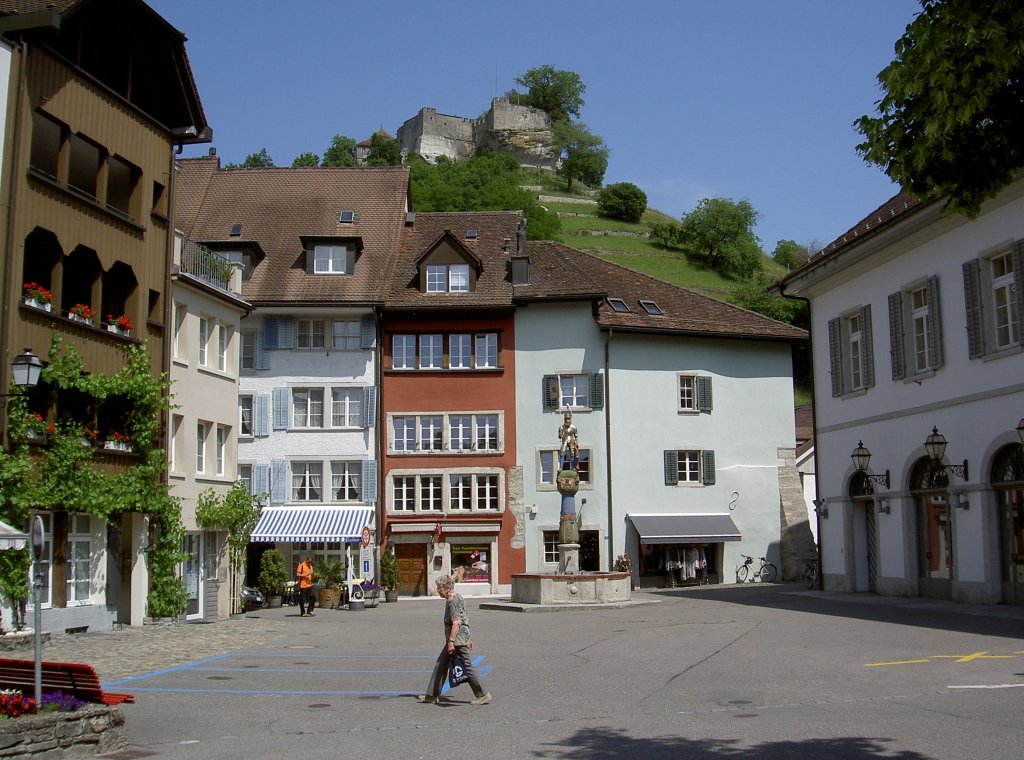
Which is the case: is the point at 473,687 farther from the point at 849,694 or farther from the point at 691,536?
the point at 691,536

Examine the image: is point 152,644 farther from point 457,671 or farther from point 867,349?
point 867,349

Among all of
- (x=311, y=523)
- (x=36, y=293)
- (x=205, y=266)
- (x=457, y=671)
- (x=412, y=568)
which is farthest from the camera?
(x=412, y=568)

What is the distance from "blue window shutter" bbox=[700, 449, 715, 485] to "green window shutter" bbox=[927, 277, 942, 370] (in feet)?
63.3

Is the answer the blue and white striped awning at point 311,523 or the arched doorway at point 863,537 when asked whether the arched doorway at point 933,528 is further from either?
the blue and white striped awning at point 311,523

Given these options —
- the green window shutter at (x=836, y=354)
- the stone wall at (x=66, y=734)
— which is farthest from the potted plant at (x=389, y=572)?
the stone wall at (x=66, y=734)

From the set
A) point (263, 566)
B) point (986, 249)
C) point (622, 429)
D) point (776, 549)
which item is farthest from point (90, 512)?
point (776, 549)

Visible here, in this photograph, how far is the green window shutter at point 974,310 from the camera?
25156 millimetres

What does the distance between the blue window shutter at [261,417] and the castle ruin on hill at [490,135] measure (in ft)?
403

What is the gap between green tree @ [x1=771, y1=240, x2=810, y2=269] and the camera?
13412 cm

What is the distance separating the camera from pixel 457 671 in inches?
522

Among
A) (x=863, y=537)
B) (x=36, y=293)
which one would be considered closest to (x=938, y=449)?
(x=863, y=537)

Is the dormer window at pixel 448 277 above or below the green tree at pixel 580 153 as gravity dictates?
below

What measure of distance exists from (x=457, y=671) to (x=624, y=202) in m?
124

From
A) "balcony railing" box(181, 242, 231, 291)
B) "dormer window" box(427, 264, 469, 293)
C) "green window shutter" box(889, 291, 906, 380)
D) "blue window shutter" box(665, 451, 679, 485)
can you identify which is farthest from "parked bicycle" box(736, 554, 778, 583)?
"balcony railing" box(181, 242, 231, 291)
